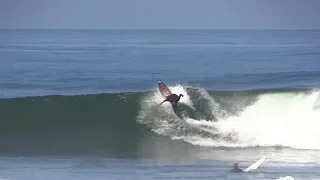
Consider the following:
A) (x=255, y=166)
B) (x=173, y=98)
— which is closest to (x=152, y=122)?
(x=173, y=98)

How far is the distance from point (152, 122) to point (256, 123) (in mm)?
2501

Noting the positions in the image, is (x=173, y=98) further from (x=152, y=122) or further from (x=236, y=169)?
(x=236, y=169)

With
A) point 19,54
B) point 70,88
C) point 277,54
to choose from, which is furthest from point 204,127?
point 19,54

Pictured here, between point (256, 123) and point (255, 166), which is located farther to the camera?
point (256, 123)

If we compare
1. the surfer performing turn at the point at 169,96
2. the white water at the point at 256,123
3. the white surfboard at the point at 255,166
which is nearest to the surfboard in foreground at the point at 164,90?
the surfer performing turn at the point at 169,96

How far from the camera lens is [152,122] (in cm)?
1886

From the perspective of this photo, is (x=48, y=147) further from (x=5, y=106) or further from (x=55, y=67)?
(x=55, y=67)

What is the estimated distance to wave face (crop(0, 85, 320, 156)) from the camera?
57.4 feet

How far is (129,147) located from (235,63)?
24.1m

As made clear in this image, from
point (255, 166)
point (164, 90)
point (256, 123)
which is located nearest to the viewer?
point (255, 166)

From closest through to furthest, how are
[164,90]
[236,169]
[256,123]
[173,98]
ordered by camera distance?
[236,169], [256,123], [173,98], [164,90]

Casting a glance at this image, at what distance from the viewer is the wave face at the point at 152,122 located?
688 inches

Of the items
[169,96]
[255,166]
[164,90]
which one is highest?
[164,90]

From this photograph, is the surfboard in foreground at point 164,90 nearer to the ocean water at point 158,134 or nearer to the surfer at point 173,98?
the ocean water at point 158,134
